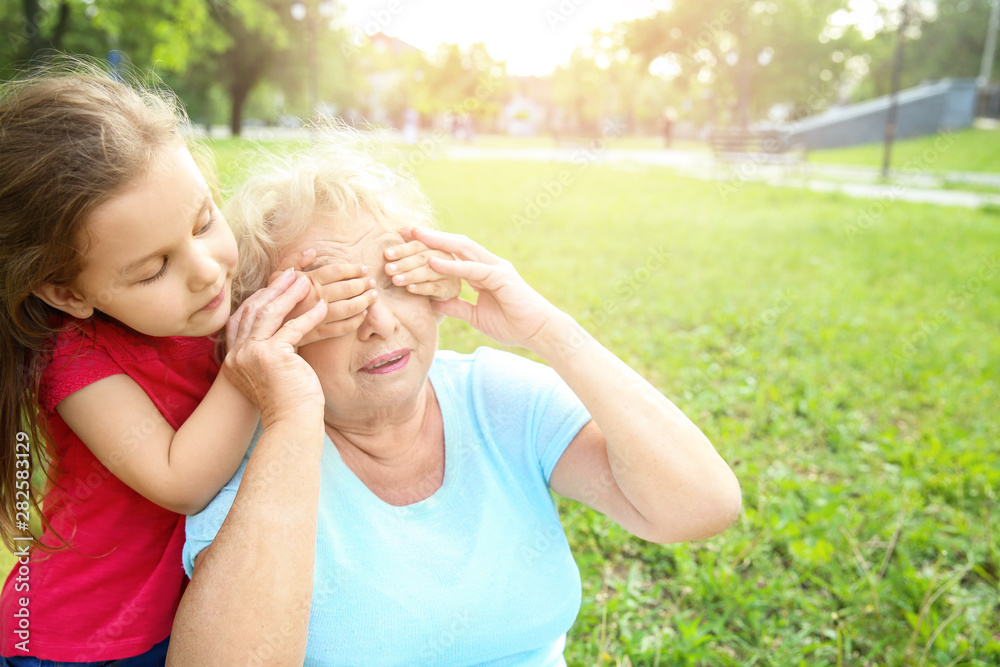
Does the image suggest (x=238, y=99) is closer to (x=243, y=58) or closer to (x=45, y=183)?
(x=243, y=58)

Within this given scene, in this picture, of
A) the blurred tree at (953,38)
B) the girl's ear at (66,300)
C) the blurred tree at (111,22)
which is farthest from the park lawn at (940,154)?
the blurred tree at (953,38)

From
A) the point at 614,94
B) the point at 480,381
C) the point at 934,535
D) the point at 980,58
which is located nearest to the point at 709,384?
the point at 934,535

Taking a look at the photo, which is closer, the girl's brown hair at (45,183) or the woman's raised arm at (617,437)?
A: the girl's brown hair at (45,183)

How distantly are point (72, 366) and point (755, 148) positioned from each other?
18.5m

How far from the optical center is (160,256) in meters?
1.55

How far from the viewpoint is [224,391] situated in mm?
1650

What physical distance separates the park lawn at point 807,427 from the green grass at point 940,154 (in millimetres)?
10517

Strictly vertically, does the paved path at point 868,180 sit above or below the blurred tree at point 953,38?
below

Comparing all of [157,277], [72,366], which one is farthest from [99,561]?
[157,277]

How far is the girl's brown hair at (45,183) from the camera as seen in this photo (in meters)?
1.41

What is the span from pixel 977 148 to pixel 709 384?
20097mm

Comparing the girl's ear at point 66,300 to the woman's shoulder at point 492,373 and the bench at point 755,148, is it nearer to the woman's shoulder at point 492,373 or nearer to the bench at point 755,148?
the woman's shoulder at point 492,373

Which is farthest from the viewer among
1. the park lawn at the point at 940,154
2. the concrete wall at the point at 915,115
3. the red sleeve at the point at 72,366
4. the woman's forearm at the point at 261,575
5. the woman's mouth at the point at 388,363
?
the concrete wall at the point at 915,115

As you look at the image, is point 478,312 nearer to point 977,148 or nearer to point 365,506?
point 365,506
